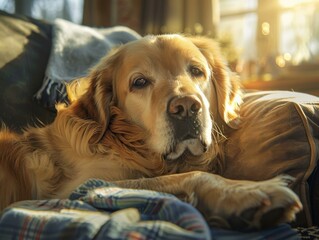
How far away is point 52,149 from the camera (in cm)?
178

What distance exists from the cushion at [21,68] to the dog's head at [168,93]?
1.53 ft

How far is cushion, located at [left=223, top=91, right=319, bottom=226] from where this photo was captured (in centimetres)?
133

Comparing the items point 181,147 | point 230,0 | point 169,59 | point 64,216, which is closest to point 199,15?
point 230,0

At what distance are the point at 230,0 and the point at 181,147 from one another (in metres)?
3.46

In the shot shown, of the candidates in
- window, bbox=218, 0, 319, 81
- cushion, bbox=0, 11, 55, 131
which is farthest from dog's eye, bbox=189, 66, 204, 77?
window, bbox=218, 0, 319, 81

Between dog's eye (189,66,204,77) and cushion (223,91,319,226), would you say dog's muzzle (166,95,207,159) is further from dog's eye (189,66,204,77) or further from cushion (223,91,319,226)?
dog's eye (189,66,204,77)

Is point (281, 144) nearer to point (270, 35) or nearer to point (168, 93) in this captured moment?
point (168, 93)

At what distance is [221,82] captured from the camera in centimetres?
196

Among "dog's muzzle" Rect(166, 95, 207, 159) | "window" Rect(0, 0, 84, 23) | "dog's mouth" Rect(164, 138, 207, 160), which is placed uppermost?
"window" Rect(0, 0, 84, 23)

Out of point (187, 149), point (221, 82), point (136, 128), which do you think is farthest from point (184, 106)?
point (221, 82)

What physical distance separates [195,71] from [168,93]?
0.89 ft

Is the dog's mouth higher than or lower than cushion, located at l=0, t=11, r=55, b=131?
Result: lower

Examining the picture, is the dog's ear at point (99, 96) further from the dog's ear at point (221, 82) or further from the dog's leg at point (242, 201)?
the dog's leg at point (242, 201)

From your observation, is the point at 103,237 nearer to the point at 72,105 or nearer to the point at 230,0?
the point at 72,105
